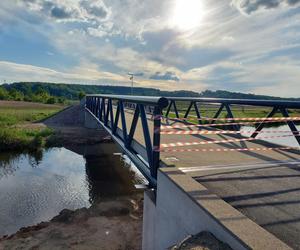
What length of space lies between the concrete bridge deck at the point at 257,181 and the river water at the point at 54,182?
7280 millimetres

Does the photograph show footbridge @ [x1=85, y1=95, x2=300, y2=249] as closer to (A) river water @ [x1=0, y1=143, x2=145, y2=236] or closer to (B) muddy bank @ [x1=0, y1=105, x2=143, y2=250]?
(B) muddy bank @ [x1=0, y1=105, x2=143, y2=250]

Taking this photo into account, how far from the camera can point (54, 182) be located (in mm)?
13594

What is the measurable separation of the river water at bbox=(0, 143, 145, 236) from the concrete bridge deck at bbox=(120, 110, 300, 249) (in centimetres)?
728

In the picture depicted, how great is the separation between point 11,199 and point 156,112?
9765mm

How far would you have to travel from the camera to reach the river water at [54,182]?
33.9 feet

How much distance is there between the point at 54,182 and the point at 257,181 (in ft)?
38.6

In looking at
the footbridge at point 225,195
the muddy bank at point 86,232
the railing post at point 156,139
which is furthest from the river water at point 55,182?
the railing post at point 156,139

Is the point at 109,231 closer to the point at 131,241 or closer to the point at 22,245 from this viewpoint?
the point at 131,241

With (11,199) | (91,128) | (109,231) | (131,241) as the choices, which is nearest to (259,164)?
(131,241)

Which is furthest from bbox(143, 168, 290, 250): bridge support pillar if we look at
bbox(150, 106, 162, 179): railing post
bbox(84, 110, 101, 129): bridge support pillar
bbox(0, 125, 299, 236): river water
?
bbox(84, 110, 101, 129): bridge support pillar

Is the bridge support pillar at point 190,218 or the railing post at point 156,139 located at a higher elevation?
the railing post at point 156,139

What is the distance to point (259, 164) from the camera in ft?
16.3

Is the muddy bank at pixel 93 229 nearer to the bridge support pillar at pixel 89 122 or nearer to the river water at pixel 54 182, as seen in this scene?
the river water at pixel 54 182

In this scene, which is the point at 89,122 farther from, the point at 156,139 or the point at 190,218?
the point at 190,218
